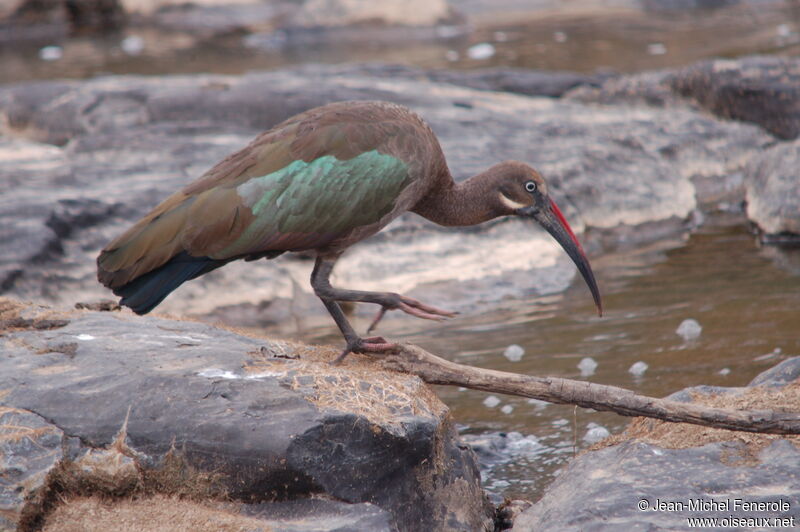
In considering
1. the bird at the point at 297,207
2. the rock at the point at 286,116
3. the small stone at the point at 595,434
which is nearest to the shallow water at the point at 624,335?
the small stone at the point at 595,434

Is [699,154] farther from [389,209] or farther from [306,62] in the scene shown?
[306,62]

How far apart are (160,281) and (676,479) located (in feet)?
7.79

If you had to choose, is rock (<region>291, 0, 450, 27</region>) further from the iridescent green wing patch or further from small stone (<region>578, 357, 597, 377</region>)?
Answer: the iridescent green wing patch

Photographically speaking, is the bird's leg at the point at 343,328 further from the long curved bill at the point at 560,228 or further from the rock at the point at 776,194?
the rock at the point at 776,194

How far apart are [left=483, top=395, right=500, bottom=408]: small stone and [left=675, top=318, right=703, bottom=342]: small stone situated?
1.44m

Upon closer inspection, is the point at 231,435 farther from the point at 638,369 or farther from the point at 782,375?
the point at 638,369

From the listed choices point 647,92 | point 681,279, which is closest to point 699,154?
point 647,92

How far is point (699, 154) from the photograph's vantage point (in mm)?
10430

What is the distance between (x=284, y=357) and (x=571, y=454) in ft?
5.85

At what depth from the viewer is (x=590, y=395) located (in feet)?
14.9

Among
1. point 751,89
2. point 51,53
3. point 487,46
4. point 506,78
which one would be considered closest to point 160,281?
point 751,89

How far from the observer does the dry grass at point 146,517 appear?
13.0 feet

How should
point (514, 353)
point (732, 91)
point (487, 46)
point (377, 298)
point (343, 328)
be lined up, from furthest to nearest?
point (487, 46), point (732, 91), point (514, 353), point (343, 328), point (377, 298)

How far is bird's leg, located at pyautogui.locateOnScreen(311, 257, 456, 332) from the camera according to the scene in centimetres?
479
